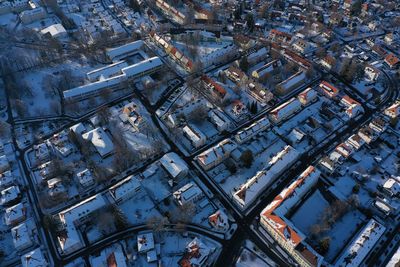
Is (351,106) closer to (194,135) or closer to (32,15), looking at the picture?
(194,135)

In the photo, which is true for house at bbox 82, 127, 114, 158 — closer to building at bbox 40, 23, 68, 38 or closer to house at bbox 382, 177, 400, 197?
building at bbox 40, 23, 68, 38

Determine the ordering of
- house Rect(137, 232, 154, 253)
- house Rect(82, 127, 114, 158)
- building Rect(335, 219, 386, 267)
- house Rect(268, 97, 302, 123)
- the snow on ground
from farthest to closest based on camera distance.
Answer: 1. house Rect(268, 97, 302, 123)
2. house Rect(82, 127, 114, 158)
3. the snow on ground
4. house Rect(137, 232, 154, 253)
5. building Rect(335, 219, 386, 267)

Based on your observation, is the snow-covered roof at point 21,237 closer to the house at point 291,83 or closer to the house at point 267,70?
the house at point 267,70

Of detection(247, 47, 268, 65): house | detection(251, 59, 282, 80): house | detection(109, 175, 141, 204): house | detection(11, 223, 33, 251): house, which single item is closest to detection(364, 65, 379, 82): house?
detection(251, 59, 282, 80): house

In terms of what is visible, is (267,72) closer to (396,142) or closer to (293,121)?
(293,121)

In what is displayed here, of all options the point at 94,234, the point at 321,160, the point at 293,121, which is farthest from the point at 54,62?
the point at 321,160

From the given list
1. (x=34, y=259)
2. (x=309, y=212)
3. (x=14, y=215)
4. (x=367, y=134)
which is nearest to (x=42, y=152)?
(x=14, y=215)
